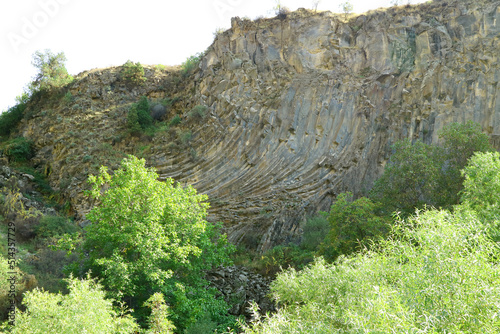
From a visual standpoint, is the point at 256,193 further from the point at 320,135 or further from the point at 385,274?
the point at 385,274

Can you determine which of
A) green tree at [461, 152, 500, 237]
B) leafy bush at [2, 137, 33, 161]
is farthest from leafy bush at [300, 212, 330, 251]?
leafy bush at [2, 137, 33, 161]

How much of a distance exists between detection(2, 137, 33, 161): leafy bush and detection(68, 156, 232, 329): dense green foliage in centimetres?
2163

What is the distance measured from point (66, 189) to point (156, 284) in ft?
63.1

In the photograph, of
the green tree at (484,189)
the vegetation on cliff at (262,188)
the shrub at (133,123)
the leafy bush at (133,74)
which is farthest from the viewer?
the leafy bush at (133,74)

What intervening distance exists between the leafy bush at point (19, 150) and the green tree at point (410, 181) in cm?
2787

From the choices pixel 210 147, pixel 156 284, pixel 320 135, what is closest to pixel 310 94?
pixel 320 135

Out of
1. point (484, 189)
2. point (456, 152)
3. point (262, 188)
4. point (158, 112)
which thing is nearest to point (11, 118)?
point (158, 112)

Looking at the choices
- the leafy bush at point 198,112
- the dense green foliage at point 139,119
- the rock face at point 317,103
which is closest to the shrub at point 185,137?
the rock face at point 317,103

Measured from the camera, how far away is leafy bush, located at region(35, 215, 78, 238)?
2191 cm

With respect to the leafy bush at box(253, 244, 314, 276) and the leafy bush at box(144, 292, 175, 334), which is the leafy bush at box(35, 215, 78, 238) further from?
the leafy bush at box(144, 292, 175, 334)

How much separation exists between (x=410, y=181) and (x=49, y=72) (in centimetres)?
3450

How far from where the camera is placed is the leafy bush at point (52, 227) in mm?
21906

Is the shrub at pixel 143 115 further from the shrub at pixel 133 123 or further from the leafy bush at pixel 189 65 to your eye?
the leafy bush at pixel 189 65

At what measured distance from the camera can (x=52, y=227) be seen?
73.6 ft
